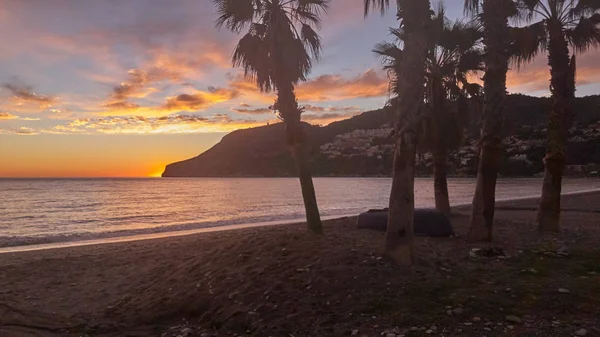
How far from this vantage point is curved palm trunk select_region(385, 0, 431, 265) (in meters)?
8.44

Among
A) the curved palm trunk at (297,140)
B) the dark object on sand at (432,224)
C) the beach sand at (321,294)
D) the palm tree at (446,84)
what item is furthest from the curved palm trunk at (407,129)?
the palm tree at (446,84)

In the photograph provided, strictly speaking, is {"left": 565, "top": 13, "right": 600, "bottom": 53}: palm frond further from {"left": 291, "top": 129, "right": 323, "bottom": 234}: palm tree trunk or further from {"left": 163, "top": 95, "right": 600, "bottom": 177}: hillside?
{"left": 163, "top": 95, "right": 600, "bottom": 177}: hillside

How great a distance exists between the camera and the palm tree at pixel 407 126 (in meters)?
8.44

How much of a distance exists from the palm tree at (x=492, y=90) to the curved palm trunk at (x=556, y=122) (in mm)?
3738

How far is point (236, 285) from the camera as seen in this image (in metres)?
8.37

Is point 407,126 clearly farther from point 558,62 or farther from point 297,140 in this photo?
point 558,62

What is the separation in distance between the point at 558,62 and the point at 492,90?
442 centimetres

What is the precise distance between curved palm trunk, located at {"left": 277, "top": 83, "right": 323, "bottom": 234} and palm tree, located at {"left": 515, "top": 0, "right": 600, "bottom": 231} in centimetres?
736

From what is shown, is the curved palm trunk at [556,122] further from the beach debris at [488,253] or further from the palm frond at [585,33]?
the beach debris at [488,253]

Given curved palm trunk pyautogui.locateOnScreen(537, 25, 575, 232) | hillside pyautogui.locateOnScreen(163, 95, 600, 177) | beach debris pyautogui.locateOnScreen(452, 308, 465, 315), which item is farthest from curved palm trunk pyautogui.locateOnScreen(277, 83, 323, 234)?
hillside pyautogui.locateOnScreen(163, 95, 600, 177)

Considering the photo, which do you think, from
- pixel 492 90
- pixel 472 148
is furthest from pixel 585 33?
pixel 472 148

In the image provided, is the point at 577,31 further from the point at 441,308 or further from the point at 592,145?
the point at 592,145

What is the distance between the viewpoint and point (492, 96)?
11227mm

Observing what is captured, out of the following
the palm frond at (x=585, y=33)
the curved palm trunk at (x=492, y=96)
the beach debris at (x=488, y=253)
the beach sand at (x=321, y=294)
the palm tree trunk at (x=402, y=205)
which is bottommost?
the beach sand at (x=321, y=294)
